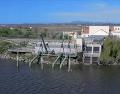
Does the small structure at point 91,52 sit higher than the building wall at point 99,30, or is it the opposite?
the building wall at point 99,30

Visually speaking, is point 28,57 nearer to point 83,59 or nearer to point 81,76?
point 83,59

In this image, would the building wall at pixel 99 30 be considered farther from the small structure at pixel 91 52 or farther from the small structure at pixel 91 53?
the small structure at pixel 91 53

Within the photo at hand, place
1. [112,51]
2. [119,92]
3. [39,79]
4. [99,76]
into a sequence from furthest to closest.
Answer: [112,51] → [99,76] → [39,79] → [119,92]

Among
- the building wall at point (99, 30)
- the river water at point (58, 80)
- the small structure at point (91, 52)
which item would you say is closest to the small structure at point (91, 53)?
the small structure at point (91, 52)

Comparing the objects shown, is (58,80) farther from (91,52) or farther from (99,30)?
(99,30)

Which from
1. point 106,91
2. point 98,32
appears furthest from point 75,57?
point 98,32

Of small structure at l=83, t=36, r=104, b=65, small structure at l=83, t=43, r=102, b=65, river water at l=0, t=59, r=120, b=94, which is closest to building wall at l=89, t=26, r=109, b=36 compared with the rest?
small structure at l=83, t=36, r=104, b=65

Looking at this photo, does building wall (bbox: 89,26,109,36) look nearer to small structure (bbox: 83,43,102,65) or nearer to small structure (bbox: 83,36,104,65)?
small structure (bbox: 83,36,104,65)

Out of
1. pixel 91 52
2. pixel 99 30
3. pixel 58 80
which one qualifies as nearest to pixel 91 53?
pixel 91 52
